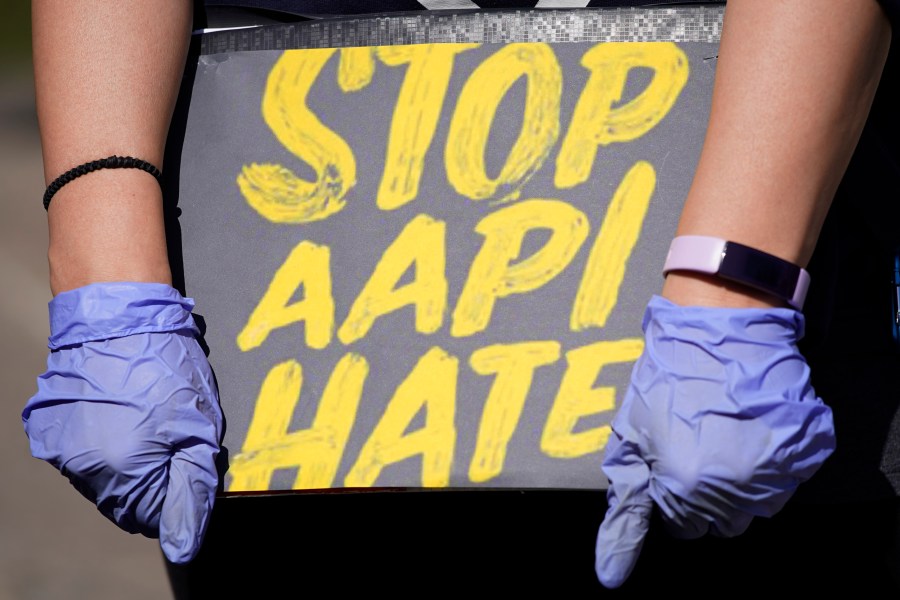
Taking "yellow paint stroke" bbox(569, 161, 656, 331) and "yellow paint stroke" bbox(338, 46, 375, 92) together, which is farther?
"yellow paint stroke" bbox(338, 46, 375, 92)

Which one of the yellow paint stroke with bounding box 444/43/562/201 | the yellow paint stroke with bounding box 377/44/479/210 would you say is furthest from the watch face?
the yellow paint stroke with bounding box 377/44/479/210

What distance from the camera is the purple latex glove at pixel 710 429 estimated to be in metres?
0.87

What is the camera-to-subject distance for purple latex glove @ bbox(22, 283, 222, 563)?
96 cm

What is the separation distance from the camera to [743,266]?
881 millimetres

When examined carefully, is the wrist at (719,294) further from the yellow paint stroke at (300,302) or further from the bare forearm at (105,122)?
the bare forearm at (105,122)

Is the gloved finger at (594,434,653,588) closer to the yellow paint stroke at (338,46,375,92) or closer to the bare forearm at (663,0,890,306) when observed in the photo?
the bare forearm at (663,0,890,306)

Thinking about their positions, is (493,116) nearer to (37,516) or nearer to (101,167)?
(101,167)

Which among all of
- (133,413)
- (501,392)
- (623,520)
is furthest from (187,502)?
(623,520)

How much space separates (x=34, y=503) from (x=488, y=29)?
161 cm

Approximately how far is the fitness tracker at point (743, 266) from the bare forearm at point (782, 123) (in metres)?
0.01

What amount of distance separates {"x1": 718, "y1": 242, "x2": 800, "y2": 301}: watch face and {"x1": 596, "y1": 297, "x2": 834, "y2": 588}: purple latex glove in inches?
1.1

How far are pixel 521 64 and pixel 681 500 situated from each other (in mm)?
571

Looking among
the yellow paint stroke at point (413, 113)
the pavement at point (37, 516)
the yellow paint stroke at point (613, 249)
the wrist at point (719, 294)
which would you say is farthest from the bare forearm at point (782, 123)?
the pavement at point (37, 516)

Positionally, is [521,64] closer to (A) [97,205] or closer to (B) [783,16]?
(B) [783,16]
